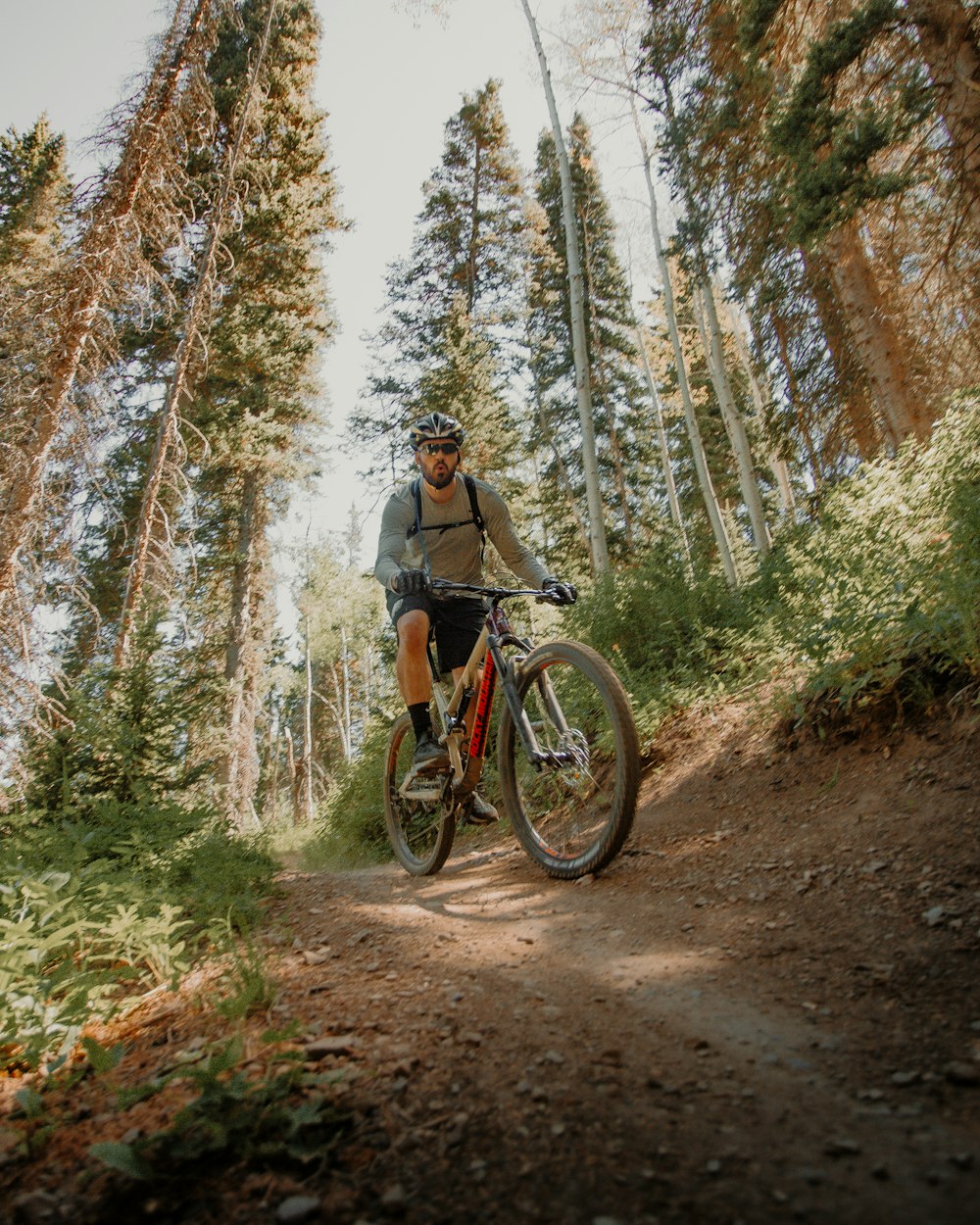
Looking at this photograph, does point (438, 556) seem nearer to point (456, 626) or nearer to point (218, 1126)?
point (456, 626)

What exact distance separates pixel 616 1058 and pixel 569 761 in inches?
→ 75.6

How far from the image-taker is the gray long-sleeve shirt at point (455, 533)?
14.5 ft

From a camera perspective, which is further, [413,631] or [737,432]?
[737,432]

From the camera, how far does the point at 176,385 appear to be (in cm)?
980

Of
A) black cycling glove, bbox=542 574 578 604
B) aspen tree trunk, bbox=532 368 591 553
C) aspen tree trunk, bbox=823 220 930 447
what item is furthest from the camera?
aspen tree trunk, bbox=532 368 591 553

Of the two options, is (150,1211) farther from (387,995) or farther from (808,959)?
(808,959)

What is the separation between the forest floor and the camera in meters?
1.21

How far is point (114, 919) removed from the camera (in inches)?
116

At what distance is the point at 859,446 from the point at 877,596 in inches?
249

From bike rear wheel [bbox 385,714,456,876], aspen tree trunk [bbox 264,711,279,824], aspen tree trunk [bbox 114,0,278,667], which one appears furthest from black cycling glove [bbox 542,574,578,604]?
aspen tree trunk [bbox 264,711,279,824]

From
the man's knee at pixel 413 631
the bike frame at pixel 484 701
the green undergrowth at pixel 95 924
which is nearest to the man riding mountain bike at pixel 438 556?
the man's knee at pixel 413 631

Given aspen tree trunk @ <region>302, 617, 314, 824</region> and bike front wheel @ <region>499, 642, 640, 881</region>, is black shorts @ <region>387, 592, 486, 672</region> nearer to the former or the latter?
bike front wheel @ <region>499, 642, 640, 881</region>

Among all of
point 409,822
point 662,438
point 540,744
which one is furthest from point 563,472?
point 540,744

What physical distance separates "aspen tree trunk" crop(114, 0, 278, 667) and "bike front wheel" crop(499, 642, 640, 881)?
4.79 m
